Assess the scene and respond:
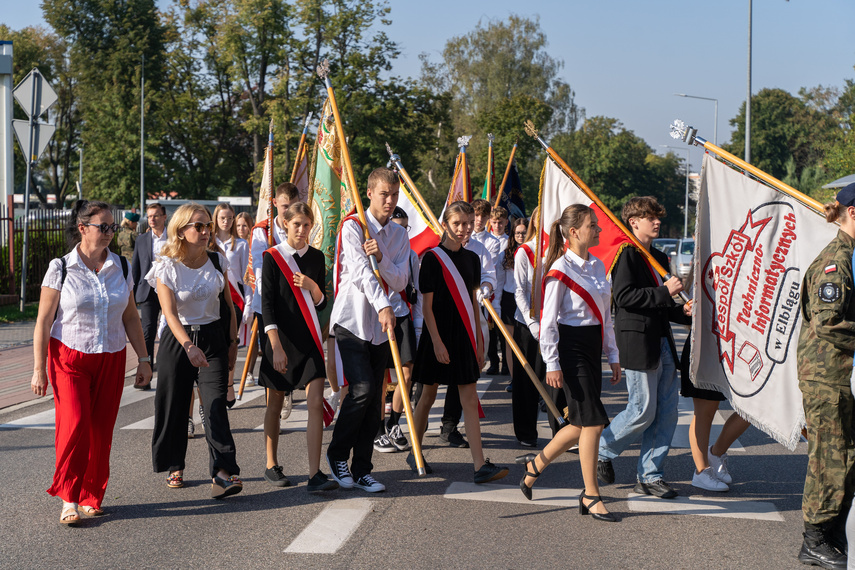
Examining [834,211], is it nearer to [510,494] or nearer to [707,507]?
[707,507]

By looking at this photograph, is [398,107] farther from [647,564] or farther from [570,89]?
[647,564]

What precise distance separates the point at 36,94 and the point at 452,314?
994 cm

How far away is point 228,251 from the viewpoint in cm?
927

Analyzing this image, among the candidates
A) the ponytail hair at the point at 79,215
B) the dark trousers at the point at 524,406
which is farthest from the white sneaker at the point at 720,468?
the ponytail hair at the point at 79,215

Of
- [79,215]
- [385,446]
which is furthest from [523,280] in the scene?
[79,215]

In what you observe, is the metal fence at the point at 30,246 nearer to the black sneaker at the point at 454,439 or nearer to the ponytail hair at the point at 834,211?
the black sneaker at the point at 454,439

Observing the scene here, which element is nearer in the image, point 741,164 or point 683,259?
point 741,164

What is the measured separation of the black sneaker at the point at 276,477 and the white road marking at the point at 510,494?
3.44ft

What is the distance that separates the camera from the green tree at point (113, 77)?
41.7 metres

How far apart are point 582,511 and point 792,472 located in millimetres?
1918

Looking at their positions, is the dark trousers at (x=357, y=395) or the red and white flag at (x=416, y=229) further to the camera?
the red and white flag at (x=416, y=229)

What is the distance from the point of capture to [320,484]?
5.63 meters

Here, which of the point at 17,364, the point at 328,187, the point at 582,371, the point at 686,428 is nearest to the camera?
the point at 582,371

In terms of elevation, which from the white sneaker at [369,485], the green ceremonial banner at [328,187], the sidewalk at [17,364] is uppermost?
the green ceremonial banner at [328,187]
